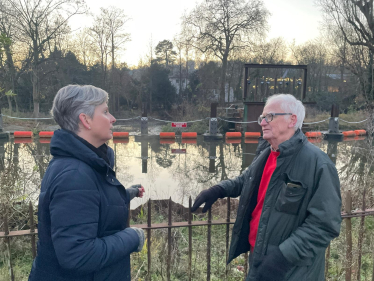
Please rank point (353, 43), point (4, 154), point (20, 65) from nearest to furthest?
point (4, 154), point (353, 43), point (20, 65)

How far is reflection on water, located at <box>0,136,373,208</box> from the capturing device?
5.41 m

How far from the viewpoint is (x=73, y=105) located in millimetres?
1521

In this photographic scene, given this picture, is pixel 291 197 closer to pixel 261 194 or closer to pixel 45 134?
pixel 261 194

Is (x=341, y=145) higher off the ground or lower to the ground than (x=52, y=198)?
lower

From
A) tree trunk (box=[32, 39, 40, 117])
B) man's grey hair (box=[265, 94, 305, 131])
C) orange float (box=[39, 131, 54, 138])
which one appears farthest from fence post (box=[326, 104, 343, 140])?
tree trunk (box=[32, 39, 40, 117])

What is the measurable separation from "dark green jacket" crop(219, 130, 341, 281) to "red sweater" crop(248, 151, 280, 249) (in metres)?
0.21

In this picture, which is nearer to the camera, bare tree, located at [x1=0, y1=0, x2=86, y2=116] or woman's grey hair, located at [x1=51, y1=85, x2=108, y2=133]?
woman's grey hair, located at [x1=51, y1=85, x2=108, y2=133]

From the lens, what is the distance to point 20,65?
72.5 feet

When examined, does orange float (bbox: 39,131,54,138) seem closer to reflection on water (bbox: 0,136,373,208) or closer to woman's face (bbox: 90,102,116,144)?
reflection on water (bbox: 0,136,373,208)

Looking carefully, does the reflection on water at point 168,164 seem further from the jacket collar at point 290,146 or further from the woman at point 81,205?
the jacket collar at point 290,146

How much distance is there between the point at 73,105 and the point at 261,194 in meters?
1.36

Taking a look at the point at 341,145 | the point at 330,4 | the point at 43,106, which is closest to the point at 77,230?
the point at 341,145

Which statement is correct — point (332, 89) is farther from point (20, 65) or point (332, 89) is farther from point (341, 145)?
point (20, 65)

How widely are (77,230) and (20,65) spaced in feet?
80.7
